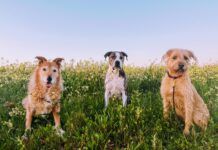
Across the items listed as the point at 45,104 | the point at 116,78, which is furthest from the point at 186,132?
the point at 45,104

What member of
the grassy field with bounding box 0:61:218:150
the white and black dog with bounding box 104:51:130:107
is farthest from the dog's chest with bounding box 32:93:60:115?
the white and black dog with bounding box 104:51:130:107

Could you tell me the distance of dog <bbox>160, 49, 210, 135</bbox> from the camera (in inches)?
399

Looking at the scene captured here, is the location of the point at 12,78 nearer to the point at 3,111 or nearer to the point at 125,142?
the point at 3,111

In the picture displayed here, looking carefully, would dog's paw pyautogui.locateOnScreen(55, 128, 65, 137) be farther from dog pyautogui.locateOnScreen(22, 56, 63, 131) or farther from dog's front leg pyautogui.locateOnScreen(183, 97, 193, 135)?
dog's front leg pyautogui.locateOnScreen(183, 97, 193, 135)

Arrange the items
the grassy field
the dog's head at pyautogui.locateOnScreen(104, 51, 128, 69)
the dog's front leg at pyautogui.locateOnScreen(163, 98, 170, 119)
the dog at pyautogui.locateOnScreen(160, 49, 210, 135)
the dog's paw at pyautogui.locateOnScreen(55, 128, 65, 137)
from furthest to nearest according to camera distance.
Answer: the dog's head at pyautogui.locateOnScreen(104, 51, 128, 69), the dog's front leg at pyautogui.locateOnScreen(163, 98, 170, 119), the dog at pyautogui.locateOnScreen(160, 49, 210, 135), the dog's paw at pyautogui.locateOnScreen(55, 128, 65, 137), the grassy field

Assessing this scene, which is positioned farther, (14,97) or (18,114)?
(14,97)

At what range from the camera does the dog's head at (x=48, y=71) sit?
10078 millimetres

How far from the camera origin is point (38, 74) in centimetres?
1034

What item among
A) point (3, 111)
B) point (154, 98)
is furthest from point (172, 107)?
point (3, 111)

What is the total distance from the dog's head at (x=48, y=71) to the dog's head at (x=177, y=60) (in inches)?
91.5

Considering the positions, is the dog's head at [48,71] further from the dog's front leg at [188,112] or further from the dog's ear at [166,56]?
the dog's front leg at [188,112]

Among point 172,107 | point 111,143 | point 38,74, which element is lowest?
point 111,143

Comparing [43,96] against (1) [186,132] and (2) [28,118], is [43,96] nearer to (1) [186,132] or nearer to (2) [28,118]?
(2) [28,118]

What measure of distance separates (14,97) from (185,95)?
5.30 meters
